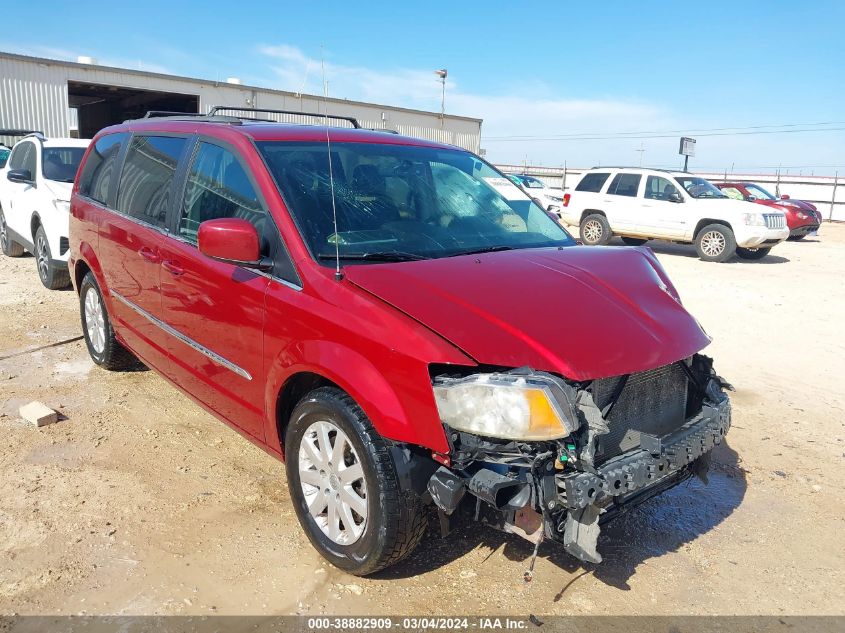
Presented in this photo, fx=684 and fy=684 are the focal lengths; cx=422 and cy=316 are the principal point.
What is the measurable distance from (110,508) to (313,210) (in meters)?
1.86

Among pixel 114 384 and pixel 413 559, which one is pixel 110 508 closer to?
pixel 413 559

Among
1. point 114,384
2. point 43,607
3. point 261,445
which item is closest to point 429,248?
point 261,445

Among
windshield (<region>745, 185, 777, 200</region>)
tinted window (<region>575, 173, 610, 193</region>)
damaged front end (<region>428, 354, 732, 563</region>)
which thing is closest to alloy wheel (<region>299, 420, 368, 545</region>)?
damaged front end (<region>428, 354, 732, 563</region>)

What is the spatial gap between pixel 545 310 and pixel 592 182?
46.7 ft

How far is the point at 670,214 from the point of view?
14.8 meters

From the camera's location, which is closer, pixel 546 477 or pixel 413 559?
pixel 546 477

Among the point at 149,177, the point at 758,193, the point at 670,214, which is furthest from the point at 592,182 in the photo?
the point at 149,177

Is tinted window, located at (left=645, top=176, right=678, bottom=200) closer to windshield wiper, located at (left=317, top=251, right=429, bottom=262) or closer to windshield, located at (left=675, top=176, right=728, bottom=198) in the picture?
windshield, located at (left=675, top=176, right=728, bottom=198)

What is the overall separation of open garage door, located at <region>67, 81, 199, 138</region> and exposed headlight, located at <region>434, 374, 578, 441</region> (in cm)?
2575

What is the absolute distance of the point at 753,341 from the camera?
720 centimetres

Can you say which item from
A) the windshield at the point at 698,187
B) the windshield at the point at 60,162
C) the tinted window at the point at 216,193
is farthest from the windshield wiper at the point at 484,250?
the windshield at the point at 698,187

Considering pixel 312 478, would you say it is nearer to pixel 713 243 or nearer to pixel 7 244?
pixel 7 244

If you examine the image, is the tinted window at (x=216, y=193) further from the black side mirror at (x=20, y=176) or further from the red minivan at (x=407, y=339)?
the black side mirror at (x=20, y=176)

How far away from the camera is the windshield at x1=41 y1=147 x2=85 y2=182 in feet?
27.7
